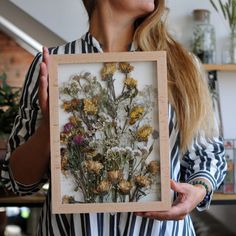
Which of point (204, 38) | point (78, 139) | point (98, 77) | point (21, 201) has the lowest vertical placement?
point (21, 201)

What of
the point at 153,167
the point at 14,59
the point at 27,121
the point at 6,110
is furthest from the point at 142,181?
the point at 14,59

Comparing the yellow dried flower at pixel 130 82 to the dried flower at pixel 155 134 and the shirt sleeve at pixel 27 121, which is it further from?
the shirt sleeve at pixel 27 121

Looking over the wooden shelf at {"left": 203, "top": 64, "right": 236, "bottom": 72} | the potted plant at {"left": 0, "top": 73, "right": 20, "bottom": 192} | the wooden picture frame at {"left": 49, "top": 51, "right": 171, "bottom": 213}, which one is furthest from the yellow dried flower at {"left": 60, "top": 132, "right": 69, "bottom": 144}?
the wooden shelf at {"left": 203, "top": 64, "right": 236, "bottom": 72}

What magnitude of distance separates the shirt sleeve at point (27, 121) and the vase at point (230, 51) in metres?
1.35

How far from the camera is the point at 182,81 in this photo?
89 centimetres

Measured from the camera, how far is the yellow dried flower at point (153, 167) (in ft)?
2.53


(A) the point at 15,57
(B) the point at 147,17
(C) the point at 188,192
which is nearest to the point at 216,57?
(A) the point at 15,57

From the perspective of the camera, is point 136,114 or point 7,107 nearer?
point 136,114

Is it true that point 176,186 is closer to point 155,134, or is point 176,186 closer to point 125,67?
point 155,134

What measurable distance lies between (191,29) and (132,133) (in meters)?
1.48

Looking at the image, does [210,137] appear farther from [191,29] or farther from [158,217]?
[191,29]

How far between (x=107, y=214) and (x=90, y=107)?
192mm

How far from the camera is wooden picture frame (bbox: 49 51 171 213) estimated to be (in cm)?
77

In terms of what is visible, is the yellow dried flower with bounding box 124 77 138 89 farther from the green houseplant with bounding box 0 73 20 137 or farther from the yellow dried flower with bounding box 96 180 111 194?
the green houseplant with bounding box 0 73 20 137
